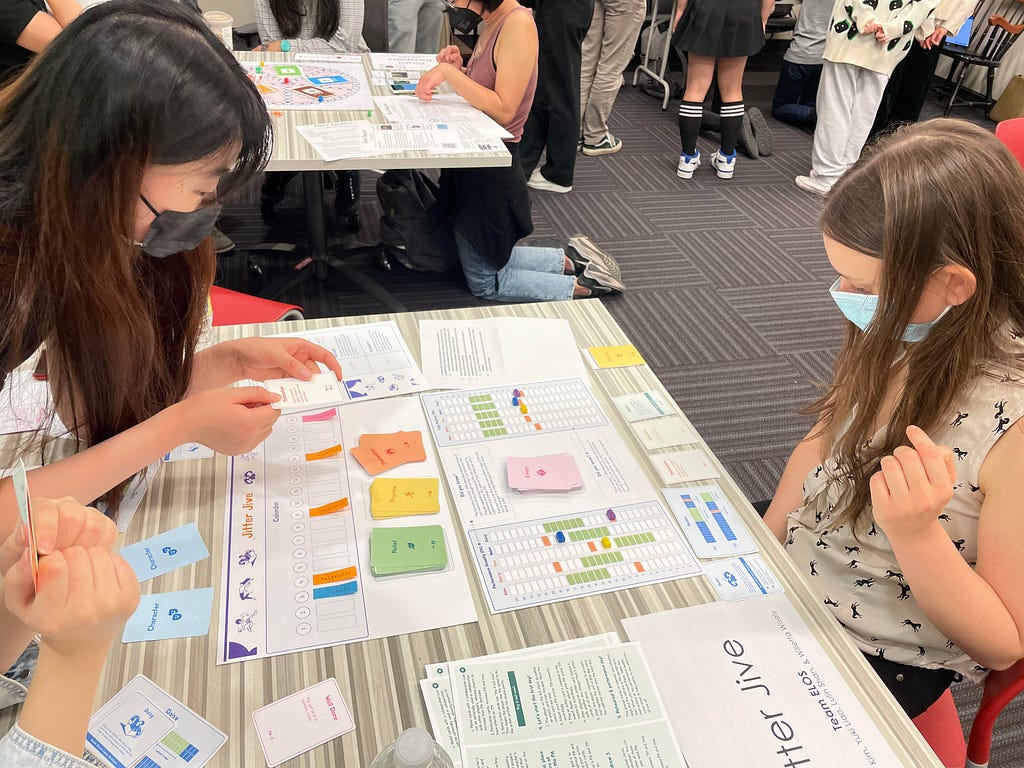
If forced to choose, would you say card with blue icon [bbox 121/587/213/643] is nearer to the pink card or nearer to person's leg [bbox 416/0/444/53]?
the pink card

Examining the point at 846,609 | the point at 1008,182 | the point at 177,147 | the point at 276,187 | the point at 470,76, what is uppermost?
the point at 1008,182

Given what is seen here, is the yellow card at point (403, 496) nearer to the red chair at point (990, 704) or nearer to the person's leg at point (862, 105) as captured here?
the red chair at point (990, 704)

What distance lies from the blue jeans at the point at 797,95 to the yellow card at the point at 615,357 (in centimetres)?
406

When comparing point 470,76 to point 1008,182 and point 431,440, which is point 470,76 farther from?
point 1008,182

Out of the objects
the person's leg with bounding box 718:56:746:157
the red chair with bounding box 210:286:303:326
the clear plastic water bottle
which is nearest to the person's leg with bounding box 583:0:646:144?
the person's leg with bounding box 718:56:746:157

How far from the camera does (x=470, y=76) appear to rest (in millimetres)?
2562

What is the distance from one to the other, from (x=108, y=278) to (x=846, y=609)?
114 centimetres

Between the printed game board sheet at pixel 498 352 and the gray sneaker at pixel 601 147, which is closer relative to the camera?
the printed game board sheet at pixel 498 352

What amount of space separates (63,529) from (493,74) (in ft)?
7.13

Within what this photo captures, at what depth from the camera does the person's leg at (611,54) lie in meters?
3.81

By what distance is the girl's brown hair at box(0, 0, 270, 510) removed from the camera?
0.88 m

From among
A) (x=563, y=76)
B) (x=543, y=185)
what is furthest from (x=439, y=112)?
(x=543, y=185)

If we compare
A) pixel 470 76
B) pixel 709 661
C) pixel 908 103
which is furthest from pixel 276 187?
pixel 908 103

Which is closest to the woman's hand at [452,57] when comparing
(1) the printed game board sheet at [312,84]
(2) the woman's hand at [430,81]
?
(2) the woman's hand at [430,81]
